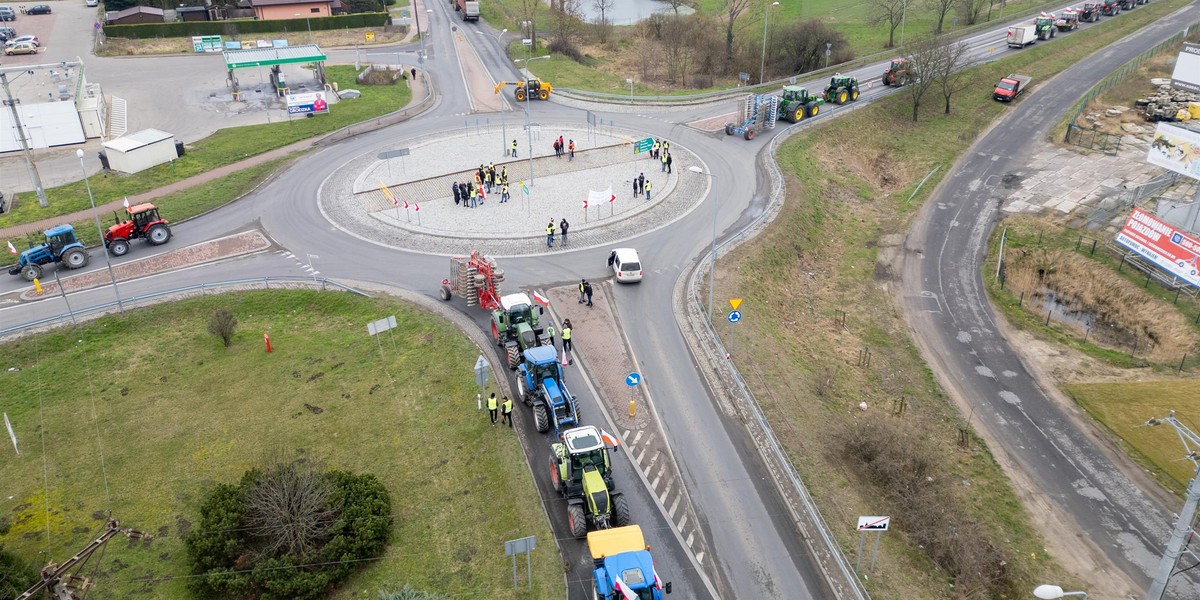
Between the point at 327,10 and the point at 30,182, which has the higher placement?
the point at 327,10

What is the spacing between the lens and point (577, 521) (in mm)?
21781

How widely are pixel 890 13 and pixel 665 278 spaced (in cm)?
5434

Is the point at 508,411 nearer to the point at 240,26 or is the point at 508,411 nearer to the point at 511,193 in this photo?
the point at 511,193

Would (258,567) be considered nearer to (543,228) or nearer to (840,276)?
(543,228)

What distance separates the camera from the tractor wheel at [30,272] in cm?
3597

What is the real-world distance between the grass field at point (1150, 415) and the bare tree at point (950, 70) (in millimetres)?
34954

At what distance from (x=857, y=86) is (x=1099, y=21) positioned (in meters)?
40.2

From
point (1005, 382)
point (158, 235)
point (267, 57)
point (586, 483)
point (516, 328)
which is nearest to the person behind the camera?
point (586, 483)

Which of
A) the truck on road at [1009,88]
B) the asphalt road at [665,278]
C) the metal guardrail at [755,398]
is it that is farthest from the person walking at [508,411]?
the truck on road at [1009,88]

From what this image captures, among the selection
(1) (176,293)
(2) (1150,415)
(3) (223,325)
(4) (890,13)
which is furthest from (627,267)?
(4) (890,13)

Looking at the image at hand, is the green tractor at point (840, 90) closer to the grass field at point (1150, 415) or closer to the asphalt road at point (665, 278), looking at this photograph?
the asphalt road at point (665, 278)

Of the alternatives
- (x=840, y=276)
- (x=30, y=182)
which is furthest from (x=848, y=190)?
(x=30, y=182)

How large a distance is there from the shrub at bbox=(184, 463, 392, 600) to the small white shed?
34.7 meters

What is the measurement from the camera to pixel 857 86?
62531 millimetres
